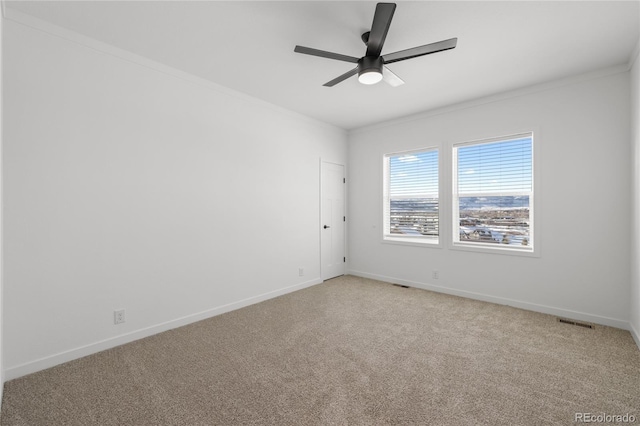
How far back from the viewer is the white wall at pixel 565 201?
3.14m

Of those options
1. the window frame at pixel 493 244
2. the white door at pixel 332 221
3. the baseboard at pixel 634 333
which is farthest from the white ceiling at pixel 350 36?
the baseboard at pixel 634 333

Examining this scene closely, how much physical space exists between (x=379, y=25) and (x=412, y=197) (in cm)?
334

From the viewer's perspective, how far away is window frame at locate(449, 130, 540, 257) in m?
3.65

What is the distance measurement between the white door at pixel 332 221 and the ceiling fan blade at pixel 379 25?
2.84 metres

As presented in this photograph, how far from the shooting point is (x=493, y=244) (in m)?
4.07

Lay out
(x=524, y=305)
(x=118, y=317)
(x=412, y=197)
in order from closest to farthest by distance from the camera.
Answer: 1. (x=118, y=317)
2. (x=524, y=305)
3. (x=412, y=197)

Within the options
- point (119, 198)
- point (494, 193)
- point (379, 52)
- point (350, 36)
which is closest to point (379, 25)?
point (379, 52)

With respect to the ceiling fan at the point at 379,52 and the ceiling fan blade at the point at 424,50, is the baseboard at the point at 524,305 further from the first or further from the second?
the ceiling fan blade at the point at 424,50

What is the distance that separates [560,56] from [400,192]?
2.69 m

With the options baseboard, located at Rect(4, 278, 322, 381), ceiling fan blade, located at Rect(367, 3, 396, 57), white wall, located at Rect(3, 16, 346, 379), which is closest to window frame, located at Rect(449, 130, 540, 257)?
ceiling fan blade, located at Rect(367, 3, 396, 57)

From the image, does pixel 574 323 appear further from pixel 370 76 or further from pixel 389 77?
pixel 370 76

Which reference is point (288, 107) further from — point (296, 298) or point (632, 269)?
point (632, 269)

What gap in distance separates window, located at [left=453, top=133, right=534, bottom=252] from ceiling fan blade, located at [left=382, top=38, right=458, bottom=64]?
2374 millimetres

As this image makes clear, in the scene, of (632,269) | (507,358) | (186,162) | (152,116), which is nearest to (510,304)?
(632,269)
